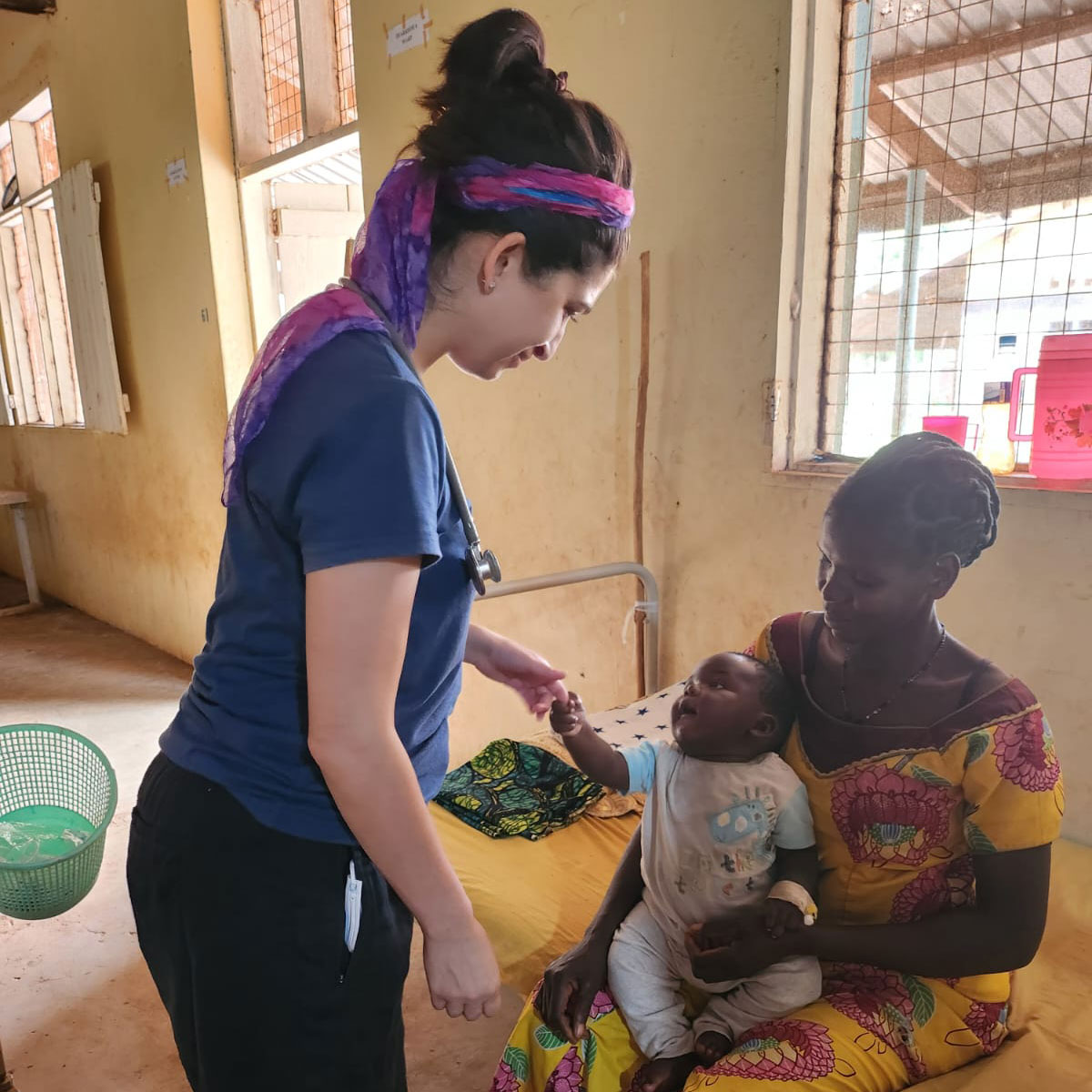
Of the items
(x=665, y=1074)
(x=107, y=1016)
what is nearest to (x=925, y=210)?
(x=665, y=1074)

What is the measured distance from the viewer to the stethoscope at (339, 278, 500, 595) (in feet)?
2.54

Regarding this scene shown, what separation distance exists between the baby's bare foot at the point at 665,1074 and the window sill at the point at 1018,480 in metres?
1.15

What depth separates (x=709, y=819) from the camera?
1.20 m

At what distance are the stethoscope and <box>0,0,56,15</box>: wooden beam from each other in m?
5.36

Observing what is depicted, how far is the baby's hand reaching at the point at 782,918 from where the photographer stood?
1090mm

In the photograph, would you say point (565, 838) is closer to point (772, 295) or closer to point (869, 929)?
point (869, 929)

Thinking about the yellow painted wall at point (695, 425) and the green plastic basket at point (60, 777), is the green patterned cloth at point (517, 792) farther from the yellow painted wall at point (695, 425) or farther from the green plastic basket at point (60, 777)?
the green plastic basket at point (60, 777)

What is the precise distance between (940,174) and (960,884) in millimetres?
1571

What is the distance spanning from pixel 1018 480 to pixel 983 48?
0.95 m

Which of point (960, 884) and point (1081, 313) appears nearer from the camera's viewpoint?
point (960, 884)

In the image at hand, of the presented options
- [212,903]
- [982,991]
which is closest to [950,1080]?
[982,991]

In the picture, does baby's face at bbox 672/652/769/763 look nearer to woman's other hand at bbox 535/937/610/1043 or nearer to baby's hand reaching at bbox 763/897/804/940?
baby's hand reaching at bbox 763/897/804/940

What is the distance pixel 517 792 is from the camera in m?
1.99

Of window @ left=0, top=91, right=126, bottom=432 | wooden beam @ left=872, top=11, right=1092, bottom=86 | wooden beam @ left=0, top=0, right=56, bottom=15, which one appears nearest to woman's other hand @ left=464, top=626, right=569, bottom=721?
wooden beam @ left=872, top=11, right=1092, bottom=86
